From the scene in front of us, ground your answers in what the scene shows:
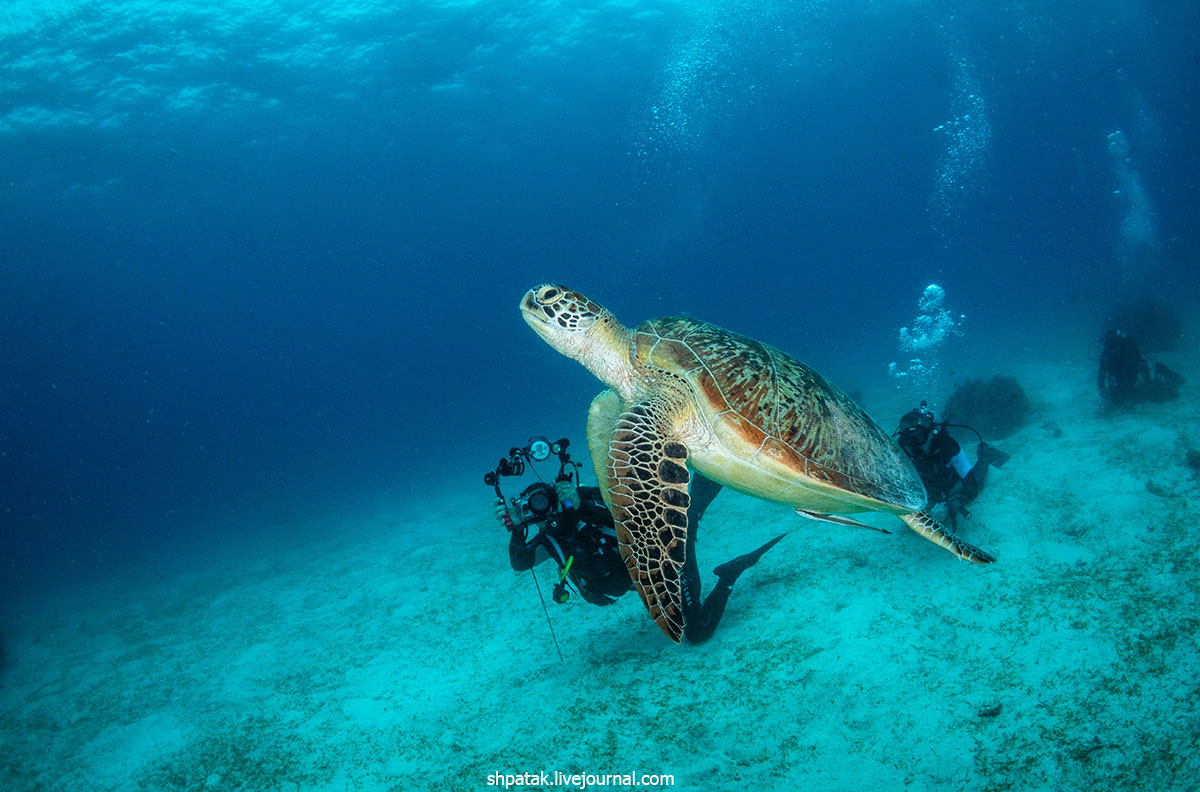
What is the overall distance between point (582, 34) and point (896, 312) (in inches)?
3220

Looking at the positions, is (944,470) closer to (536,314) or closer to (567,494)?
(567,494)

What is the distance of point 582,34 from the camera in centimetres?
2861

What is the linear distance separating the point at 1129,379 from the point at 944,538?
6.17 m

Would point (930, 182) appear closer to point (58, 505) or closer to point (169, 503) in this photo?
point (169, 503)

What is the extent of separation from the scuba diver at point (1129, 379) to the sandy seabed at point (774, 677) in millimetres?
424

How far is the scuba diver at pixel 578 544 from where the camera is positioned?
372 centimetres

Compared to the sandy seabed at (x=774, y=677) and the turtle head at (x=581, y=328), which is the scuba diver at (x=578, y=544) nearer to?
the sandy seabed at (x=774, y=677)

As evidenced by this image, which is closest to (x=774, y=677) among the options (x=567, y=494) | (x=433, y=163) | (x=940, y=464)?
(x=567, y=494)

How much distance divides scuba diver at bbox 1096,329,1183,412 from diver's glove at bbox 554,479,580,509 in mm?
8360

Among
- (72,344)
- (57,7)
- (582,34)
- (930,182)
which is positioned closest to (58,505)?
(72,344)

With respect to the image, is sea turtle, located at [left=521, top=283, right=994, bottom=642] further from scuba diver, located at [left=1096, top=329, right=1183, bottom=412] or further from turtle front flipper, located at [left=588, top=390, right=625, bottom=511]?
scuba diver, located at [left=1096, top=329, right=1183, bottom=412]

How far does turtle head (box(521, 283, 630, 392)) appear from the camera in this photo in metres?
4.42

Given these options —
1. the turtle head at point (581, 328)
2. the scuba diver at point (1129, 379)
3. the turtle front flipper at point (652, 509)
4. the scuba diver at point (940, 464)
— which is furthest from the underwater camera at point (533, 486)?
the scuba diver at point (1129, 379)

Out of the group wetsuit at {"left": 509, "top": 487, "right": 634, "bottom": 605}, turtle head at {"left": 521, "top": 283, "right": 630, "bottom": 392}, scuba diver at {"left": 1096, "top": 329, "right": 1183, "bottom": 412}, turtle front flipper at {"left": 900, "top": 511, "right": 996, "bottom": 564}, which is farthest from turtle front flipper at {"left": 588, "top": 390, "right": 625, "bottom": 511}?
scuba diver at {"left": 1096, "top": 329, "right": 1183, "bottom": 412}
